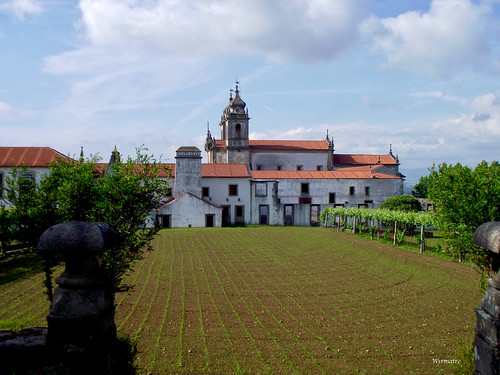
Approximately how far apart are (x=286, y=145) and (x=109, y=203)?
50.6 m

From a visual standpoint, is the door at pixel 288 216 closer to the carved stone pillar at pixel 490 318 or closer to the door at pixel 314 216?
the door at pixel 314 216

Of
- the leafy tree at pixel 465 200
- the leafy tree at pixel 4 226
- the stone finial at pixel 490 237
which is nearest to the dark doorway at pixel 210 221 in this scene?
the leafy tree at pixel 4 226

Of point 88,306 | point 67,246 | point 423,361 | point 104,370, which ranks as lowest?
point 423,361

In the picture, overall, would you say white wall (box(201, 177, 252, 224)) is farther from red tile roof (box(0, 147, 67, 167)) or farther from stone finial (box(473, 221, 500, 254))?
stone finial (box(473, 221, 500, 254))

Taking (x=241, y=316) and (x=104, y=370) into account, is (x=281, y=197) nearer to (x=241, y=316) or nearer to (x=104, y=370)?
(x=241, y=316)

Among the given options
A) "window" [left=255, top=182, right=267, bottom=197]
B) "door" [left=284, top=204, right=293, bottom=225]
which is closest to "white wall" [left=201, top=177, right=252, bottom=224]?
"window" [left=255, top=182, right=267, bottom=197]

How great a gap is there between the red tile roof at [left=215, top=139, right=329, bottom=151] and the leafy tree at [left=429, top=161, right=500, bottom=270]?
45.0m

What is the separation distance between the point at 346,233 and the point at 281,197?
37.8 feet

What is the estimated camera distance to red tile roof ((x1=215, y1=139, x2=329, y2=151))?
56656 mm

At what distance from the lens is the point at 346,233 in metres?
34.6

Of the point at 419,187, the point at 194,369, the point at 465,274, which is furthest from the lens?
the point at 419,187

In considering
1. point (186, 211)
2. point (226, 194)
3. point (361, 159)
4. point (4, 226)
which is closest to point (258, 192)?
point (226, 194)

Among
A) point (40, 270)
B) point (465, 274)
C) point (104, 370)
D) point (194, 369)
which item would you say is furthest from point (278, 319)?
point (40, 270)

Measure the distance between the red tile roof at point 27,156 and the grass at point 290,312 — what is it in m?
25.4
